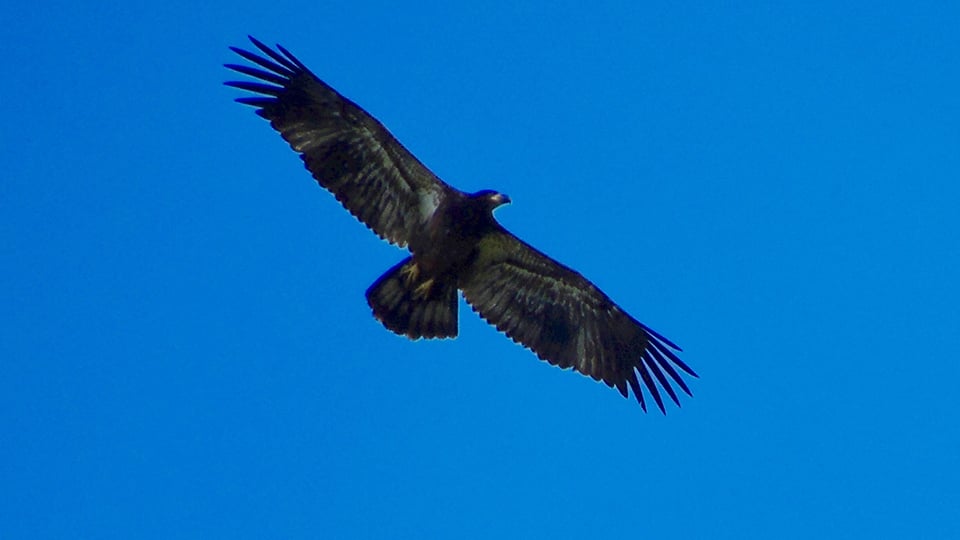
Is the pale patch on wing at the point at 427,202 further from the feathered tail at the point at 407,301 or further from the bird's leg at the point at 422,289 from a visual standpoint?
the bird's leg at the point at 422,289

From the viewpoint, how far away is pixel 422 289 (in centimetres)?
1684

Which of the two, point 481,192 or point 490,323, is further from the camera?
point 490,323

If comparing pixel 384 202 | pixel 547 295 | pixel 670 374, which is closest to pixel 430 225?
pixel 384 202

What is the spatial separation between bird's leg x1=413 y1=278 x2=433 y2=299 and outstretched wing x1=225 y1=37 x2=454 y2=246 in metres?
0.43

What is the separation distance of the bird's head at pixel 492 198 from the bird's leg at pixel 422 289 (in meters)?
0.94

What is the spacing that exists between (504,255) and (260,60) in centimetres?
313

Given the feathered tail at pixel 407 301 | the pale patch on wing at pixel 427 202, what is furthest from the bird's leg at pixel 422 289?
the pale patch on wing at pixel 427 202

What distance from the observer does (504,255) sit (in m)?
17.4

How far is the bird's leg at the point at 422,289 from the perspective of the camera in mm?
16828

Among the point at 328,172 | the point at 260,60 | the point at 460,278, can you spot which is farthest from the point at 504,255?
the point at 260,60

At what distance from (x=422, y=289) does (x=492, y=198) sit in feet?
3.72

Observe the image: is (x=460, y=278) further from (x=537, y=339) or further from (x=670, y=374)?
(x=670, y=374)

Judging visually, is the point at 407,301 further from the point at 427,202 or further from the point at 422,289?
the point at 427,202

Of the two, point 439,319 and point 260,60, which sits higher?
point 260,60
